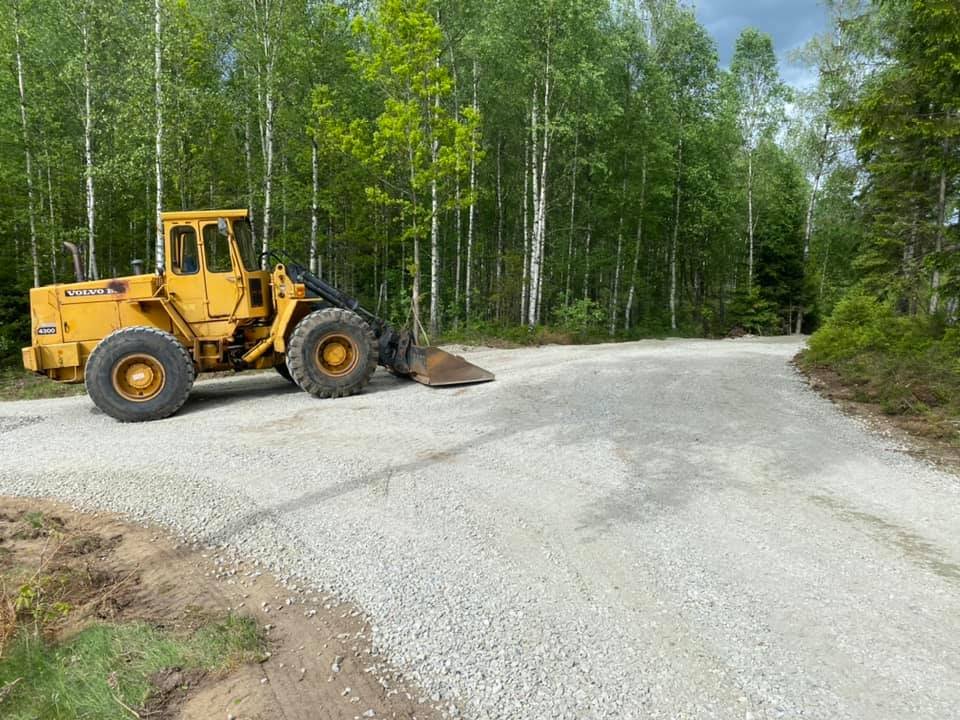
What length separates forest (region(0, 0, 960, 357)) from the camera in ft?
48.7

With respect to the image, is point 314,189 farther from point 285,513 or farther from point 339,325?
point 285,513

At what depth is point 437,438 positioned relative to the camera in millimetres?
6746

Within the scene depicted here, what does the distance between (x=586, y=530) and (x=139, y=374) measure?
6.43 m

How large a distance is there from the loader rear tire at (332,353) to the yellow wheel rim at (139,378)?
5.49 ft

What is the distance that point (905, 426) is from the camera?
7.41 meters

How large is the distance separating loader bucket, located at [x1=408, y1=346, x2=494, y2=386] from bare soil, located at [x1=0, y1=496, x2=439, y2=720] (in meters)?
5.19

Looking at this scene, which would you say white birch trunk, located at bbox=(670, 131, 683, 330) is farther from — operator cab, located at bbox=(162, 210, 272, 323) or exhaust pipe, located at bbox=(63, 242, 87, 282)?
exhaust pipe, located at bbox=(63, 242, 87, 282)

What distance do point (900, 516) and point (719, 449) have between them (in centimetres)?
178

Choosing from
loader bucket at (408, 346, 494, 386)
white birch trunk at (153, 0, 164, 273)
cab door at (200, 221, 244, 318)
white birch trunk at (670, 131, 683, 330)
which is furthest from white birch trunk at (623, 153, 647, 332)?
cab door at (200, 221, 244, 318)

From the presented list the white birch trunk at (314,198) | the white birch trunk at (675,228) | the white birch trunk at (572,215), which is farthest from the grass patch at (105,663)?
the white birch trunk at (675,228)

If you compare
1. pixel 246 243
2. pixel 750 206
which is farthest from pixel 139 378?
pixel 750 206

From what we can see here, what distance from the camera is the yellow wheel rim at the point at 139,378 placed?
800cm

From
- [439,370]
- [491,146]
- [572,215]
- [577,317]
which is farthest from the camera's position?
[491,146]

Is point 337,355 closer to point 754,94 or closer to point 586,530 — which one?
point 586,530
